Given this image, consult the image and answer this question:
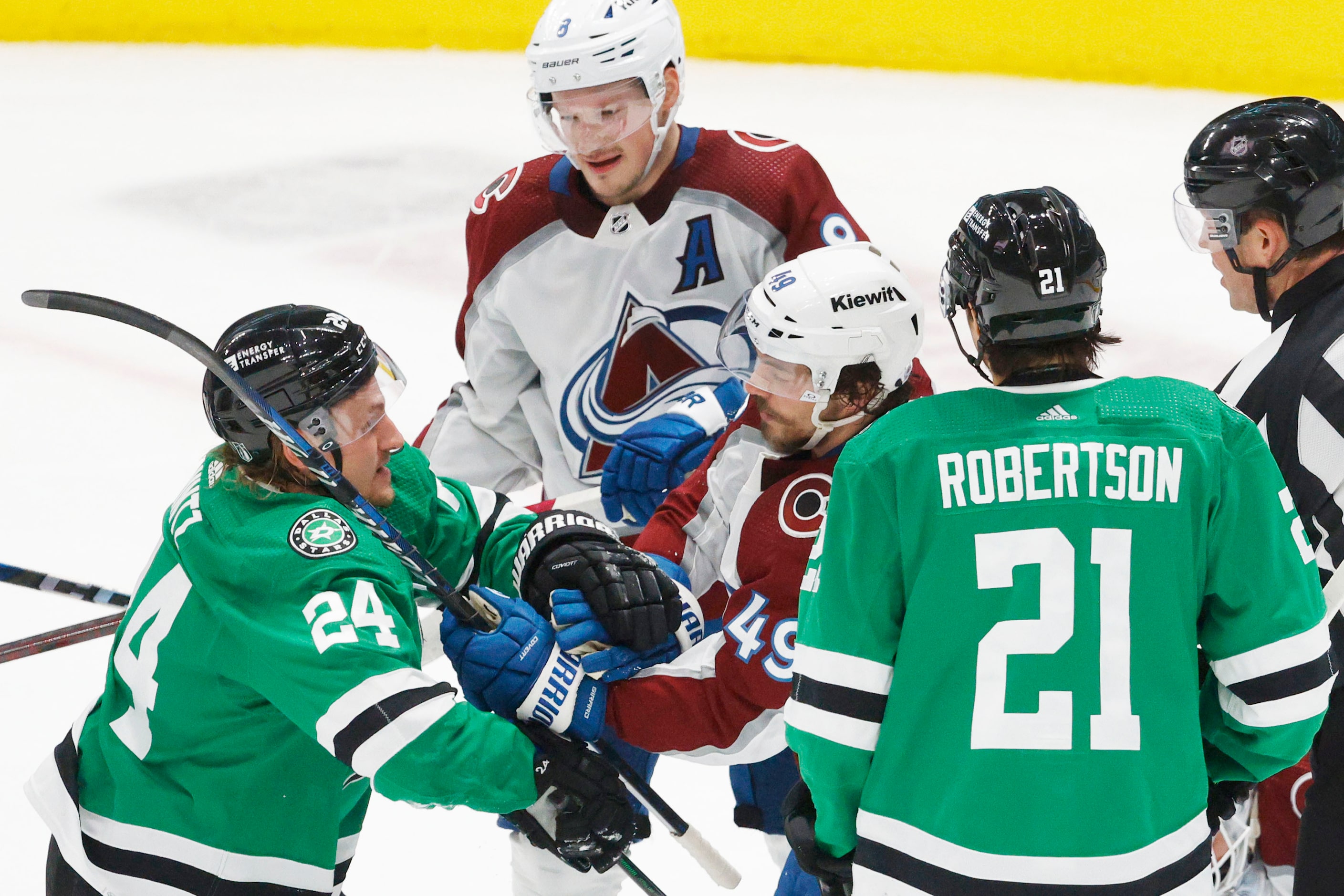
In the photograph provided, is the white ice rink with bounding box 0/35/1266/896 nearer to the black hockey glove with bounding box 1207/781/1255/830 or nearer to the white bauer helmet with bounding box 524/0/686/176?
→ the black hockey glove with bounding box 1207/781/1255/830

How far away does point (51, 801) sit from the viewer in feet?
6.15

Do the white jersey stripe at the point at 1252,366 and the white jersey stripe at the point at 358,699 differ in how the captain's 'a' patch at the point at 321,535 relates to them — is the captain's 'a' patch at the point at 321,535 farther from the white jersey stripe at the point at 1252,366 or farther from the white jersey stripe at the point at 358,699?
the white jersey stripe at the point at 1252,366

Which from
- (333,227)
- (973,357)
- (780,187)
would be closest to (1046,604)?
(973,357)

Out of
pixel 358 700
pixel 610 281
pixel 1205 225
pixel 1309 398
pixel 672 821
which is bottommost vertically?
pixel 672 821

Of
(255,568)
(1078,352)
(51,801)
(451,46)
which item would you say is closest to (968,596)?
(1078,352)

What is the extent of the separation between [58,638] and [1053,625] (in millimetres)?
1434

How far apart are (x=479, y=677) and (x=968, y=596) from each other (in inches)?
27.8

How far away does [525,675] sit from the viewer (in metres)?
1.85

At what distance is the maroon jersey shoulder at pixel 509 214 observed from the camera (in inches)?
99.9

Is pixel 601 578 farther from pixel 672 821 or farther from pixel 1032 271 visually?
pixel 1032 271

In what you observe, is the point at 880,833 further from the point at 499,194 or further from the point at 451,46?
the point at 451,46

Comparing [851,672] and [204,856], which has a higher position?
[851,672]

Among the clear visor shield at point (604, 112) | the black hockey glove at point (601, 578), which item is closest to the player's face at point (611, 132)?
the clear visor shield at point (604, 112)

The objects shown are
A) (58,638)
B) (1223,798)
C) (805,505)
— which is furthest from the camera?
(58,638)
